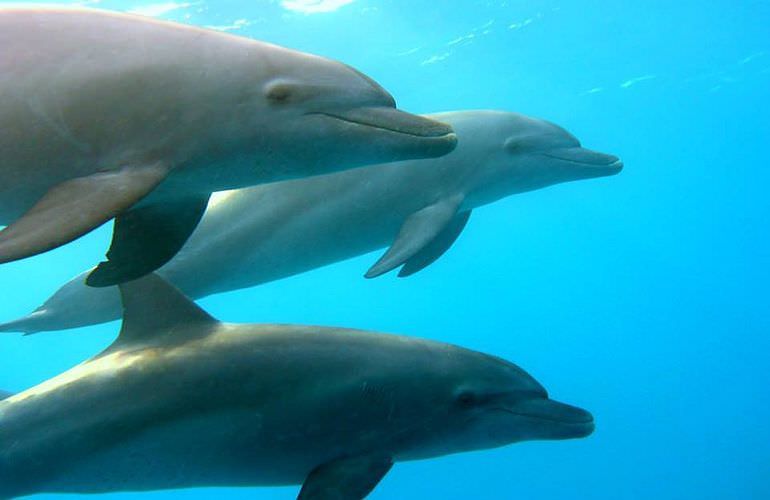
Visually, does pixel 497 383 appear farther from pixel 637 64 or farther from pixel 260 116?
pixel 637 64

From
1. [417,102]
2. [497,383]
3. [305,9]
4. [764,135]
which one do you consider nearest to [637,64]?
[417,102]

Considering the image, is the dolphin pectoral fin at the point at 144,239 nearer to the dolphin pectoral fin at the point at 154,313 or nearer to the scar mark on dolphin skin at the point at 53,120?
the scar mark on dolphin skin at the point at 53,120

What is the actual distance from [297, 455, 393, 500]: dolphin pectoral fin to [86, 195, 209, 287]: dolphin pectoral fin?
2060 mm

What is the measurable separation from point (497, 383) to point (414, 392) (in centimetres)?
67

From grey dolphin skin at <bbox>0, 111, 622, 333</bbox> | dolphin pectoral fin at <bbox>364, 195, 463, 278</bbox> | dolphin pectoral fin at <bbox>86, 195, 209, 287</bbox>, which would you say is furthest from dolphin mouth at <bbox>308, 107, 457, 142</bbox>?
grey dolphin skin at <bbox>0, 111, 622, 333</bbox>

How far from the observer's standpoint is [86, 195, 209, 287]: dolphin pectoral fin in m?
3.93

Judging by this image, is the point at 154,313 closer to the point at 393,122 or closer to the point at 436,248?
the point at 393,122

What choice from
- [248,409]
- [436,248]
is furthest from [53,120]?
[436,248]

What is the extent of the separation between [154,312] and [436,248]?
3.38 m

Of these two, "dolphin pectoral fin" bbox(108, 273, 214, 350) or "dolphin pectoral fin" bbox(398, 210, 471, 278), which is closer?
"dolphin pectoral fin" bbox(108, 273, 214, 350)

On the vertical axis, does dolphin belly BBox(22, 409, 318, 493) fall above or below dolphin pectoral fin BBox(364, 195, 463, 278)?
below

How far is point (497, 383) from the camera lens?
555 centimetres

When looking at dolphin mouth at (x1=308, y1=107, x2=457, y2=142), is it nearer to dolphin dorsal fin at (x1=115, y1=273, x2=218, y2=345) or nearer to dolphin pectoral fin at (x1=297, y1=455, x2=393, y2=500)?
dolphin dorsal fin at (x1=115, y1=273, x2=218, y2=345)

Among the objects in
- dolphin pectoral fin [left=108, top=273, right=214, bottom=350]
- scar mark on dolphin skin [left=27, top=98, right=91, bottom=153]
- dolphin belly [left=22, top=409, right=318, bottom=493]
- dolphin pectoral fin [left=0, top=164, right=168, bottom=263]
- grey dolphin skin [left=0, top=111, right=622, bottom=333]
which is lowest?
dolphin belly [left=22, top=409, right=318, bottom=493]
